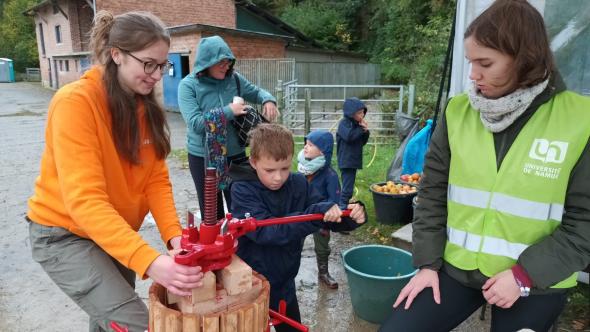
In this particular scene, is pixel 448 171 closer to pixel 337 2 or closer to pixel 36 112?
pixel 36 112

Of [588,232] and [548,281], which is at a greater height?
[588,232]

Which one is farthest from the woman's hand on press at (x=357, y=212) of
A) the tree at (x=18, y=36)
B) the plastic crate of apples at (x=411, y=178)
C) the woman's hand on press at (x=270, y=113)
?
the tree at (x=18, y=36)

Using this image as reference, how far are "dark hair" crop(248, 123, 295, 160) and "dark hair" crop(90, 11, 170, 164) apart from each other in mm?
587

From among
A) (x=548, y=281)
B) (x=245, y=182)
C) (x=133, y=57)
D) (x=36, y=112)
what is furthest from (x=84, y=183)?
(x=36, y=112)

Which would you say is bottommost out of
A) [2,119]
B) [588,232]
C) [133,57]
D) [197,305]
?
[2,119]

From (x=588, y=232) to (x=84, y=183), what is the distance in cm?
198

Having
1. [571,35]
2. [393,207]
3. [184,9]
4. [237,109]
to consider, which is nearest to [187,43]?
[184,9]

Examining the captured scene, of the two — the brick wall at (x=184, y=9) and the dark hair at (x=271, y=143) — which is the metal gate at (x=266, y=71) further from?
the dark hair at (x=271, y=143)

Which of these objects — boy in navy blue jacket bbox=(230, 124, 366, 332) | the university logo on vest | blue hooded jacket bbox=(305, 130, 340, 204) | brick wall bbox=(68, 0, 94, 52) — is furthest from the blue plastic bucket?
brick wall bbox=(68, 0, 94, 52)

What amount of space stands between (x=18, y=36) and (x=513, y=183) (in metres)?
52.5

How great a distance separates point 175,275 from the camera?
1509 mm

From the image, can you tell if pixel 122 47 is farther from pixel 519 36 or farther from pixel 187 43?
pixel 187 43

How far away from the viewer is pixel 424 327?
6.12 feet

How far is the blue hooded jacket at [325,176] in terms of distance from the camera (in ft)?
12.0
